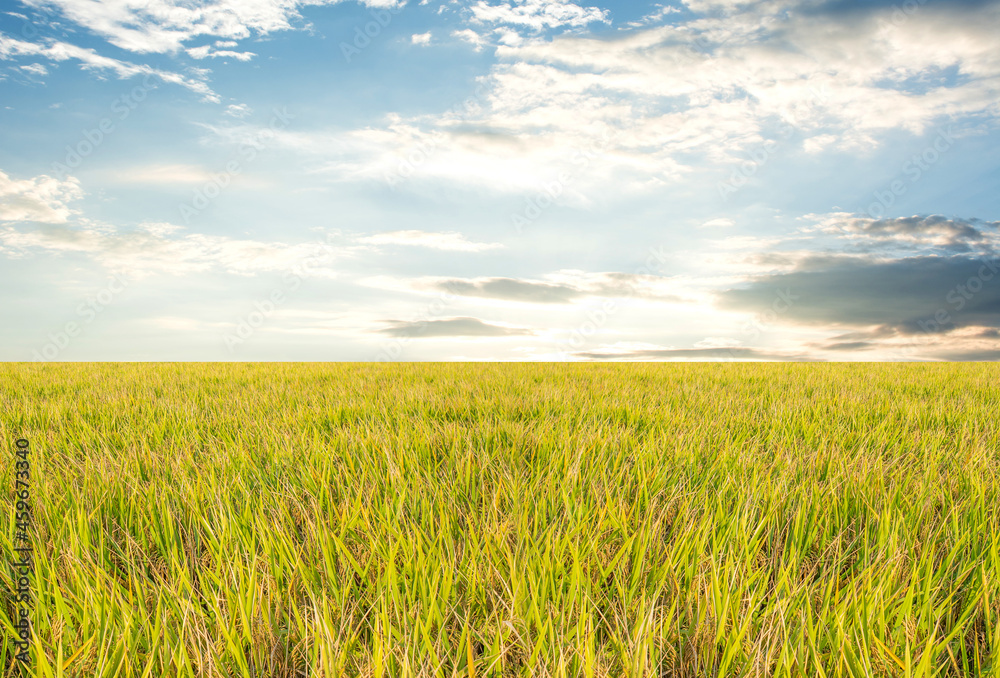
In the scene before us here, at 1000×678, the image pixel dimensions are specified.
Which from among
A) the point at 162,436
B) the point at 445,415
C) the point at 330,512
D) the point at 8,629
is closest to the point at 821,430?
the point at 445,415

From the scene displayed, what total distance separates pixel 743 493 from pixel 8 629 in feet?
7.21

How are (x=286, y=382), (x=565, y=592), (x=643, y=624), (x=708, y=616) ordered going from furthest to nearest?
(x=286, y=382) < (x=565, y=592) < (x=708, y=616) < (x=643, y=624)

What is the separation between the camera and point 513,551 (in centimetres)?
153

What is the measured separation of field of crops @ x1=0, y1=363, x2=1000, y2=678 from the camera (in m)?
1.10

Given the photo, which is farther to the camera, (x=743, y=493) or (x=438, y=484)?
(x=438, y=484)

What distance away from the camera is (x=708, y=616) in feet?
3.99

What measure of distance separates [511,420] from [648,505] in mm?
1688

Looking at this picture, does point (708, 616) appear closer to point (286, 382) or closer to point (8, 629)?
point (8, 629)

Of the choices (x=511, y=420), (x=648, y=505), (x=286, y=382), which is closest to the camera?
(x=648, y=505)

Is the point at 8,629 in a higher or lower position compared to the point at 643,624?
lower

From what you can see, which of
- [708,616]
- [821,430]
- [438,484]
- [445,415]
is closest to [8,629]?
[438,484]

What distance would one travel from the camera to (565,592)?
1353 mm

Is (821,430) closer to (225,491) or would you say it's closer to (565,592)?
(565,592)

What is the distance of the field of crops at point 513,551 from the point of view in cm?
110
